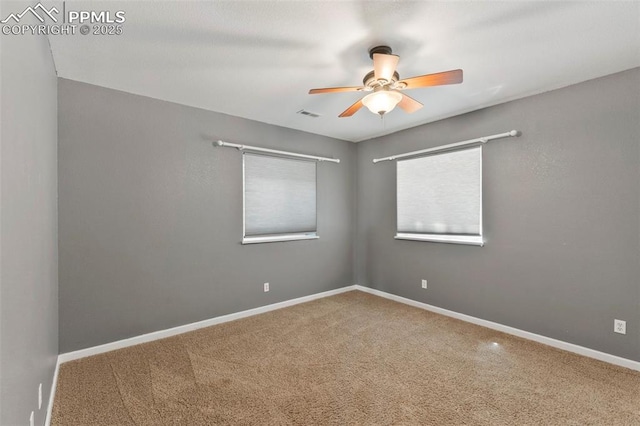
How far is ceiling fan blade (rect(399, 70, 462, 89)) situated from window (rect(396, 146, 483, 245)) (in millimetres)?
1688

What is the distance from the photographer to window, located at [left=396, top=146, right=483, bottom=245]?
11.5ft

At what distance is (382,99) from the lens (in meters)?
2.26

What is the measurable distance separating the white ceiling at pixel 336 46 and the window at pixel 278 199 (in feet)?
3.19

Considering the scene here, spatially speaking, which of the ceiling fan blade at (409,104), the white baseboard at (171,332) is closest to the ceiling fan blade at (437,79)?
the ceiling fan blade at (409,104)

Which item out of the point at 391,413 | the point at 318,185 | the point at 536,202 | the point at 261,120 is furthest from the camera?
the point at 318,185

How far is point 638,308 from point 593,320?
0.33 m

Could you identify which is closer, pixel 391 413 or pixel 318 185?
pixel 391 413

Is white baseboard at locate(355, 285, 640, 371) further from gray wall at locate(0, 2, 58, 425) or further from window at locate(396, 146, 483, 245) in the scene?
gray wall at locate(0, 2, 58, 425)

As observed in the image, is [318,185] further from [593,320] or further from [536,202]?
[593,320]

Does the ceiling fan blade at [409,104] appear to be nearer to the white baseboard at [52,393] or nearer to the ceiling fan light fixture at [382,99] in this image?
the ceiling fan light fixture at [382,99]

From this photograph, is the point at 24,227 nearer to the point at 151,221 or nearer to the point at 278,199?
the point at 151,221

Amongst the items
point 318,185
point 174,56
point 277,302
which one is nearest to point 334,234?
point 318,185

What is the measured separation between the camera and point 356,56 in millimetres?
2322

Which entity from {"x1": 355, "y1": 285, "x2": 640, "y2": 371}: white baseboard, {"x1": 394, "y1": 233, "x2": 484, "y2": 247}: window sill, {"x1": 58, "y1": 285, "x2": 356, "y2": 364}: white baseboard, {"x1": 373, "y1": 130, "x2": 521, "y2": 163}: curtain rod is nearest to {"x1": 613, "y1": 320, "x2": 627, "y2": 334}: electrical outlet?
{"x1": 355, "y1": 285, "x2": 640, "y2": 371}: white baseboard
